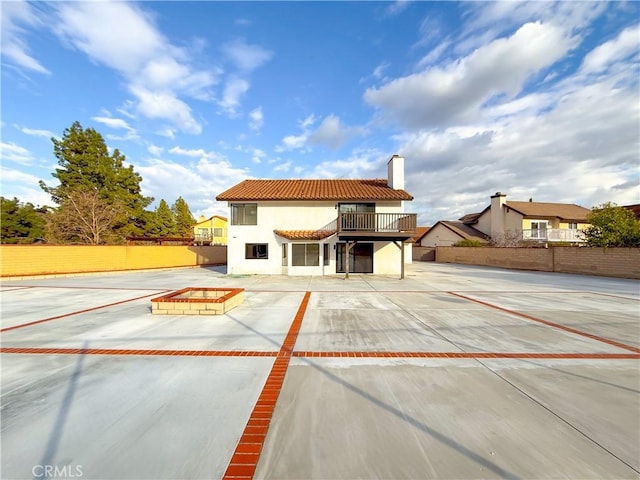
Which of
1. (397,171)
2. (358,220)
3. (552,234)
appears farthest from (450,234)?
(358,220)

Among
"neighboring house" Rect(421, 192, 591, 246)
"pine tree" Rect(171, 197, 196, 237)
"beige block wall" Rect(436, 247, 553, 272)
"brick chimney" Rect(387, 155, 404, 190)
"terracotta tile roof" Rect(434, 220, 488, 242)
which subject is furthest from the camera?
"pine tree" Rect(171, 197, 196, 237)

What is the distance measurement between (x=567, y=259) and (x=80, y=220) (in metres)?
35.3

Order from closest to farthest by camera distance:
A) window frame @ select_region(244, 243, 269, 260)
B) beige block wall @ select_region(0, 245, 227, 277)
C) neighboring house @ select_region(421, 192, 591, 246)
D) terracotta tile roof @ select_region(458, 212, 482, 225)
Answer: beige block wall @ select_region(0, 245, 227, 277) → window frame @ select_region(244, 243, 269, 260) → neighboring house @ select_region(421, 192, 591, 246) → terracotta tile roof @ select_region(458, 212, 482, 225)

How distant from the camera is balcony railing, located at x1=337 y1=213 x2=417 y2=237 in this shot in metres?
14.1

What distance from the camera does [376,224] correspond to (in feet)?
48.8

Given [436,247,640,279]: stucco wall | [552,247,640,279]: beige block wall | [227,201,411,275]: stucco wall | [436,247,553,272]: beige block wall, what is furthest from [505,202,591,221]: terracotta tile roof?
[227,201,411,275]: stucco wall

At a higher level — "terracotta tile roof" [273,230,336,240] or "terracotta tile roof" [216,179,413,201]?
"terracotta tile roof" [216,179,413,201]

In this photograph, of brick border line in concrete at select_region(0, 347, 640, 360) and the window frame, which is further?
the window frame

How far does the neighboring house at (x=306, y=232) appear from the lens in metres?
15.6

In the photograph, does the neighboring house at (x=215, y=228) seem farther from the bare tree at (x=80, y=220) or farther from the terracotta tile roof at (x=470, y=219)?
the terracotta tile roof at (x=470, y=219)

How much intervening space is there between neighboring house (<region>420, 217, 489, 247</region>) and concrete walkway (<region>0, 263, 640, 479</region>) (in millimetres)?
25607

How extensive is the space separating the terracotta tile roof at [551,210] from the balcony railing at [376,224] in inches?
790

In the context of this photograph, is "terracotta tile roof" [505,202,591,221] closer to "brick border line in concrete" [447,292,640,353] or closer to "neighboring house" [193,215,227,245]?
"brick border line in concrete" [447,292,640,353]

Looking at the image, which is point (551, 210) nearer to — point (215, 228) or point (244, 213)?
point (244, 213)
